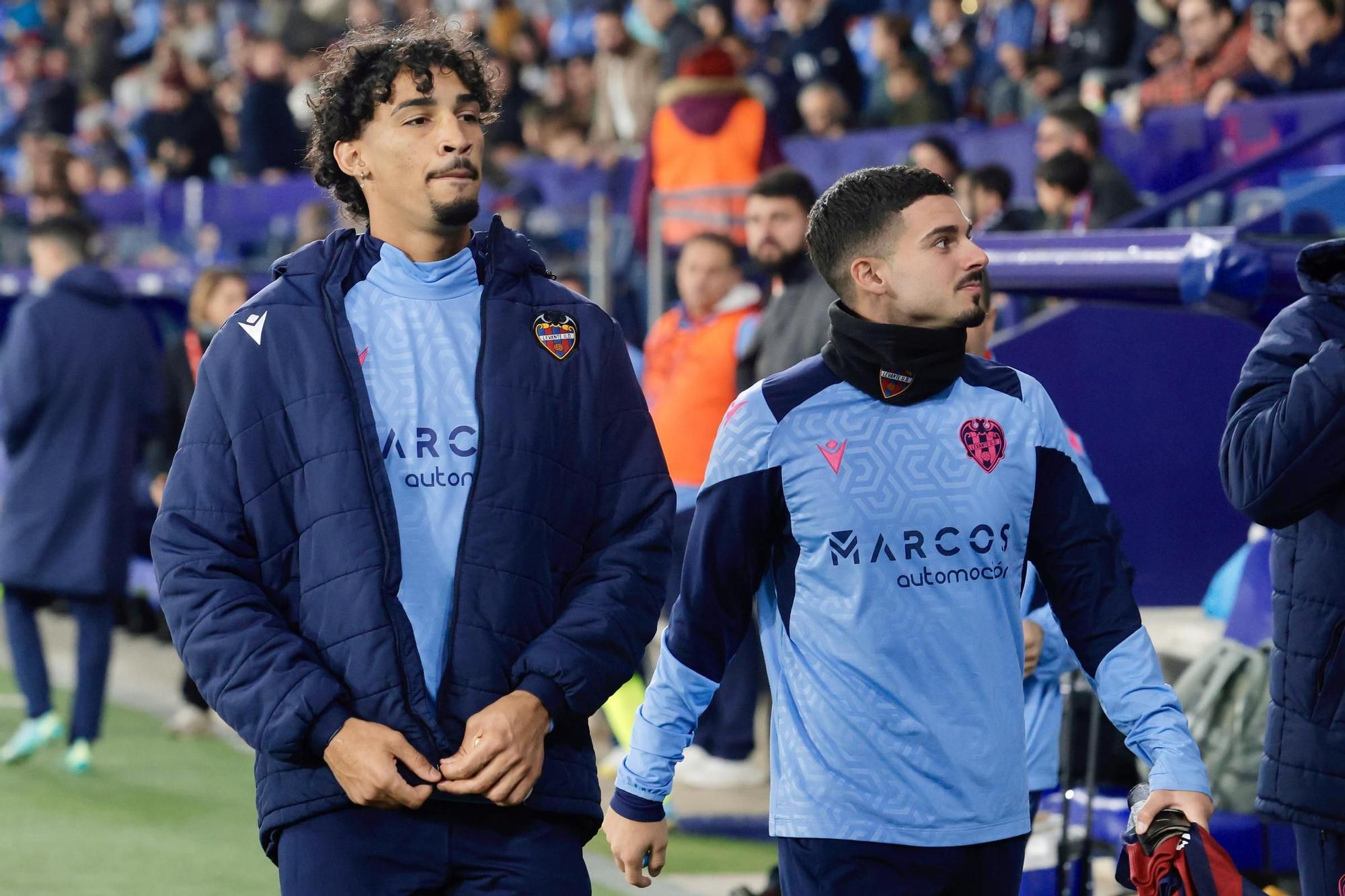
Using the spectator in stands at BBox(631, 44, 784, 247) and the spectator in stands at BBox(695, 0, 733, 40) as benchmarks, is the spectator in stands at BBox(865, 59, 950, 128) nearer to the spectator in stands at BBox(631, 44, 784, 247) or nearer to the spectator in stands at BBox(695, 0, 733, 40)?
the spectator in stands at BBox(695, 0, 733, 40)

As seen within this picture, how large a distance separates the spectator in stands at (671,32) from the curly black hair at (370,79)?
26.6 feet

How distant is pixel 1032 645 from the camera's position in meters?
4.34

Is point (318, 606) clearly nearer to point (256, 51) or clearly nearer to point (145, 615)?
point (145, 615)

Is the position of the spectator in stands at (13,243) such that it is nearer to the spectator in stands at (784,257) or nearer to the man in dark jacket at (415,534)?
the spectator in stands at (784,257)

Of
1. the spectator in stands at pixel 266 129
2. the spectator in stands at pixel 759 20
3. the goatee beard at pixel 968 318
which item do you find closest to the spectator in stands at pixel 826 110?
the spectator in stands at pixel 759 20

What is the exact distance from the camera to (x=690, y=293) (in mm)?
7426

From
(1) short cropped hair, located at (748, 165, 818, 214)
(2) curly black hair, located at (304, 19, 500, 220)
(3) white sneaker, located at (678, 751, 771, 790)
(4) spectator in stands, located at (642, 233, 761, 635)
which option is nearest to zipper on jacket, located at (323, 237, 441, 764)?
(2) curly black hair, located at (304, 19, 500, 220)

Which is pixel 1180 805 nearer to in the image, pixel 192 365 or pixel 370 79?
pixel 370 79

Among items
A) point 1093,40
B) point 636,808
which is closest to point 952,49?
point 1093,40

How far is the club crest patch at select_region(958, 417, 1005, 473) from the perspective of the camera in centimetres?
326

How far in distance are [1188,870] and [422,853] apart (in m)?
1.10

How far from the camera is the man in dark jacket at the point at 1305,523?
3430 millimetres

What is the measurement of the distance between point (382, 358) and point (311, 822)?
0.69 meters

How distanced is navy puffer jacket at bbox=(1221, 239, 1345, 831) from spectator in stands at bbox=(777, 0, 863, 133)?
28.7 feet
